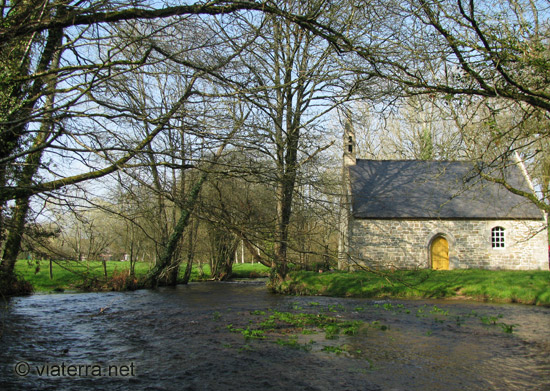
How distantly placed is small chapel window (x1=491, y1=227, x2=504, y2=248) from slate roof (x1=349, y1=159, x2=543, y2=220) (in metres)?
0.84

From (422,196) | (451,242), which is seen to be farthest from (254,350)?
(422,196)

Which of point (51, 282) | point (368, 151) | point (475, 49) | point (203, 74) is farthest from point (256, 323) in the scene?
point (368, 151)

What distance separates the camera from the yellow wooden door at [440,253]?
23.1 m

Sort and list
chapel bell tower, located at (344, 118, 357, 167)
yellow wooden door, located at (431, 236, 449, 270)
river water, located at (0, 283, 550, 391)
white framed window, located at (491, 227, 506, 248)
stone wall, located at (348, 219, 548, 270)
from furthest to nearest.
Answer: chapel bell tower, located at (344, 118, 357, 167), yellow wooden door, located at (431, 236, 449, 270), white framed window, located at (491, 227, 506, 248), stone wall, located at (348, 219, 548, 270), river water, located at (0, 283, 550, 391)

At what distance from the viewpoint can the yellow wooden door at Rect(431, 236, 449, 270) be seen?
23.1 m

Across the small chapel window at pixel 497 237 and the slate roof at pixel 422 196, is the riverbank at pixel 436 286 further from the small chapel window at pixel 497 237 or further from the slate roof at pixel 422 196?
the slate roof at pixel 422 196

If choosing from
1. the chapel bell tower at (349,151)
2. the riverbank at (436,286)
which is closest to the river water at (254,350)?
the riverbank at (436,286)

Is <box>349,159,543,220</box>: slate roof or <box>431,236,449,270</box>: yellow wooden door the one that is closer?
<box>349,159,543,220</box>: slate roof

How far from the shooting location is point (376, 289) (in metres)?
16.6

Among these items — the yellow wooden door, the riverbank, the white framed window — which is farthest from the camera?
the yellow wooden door

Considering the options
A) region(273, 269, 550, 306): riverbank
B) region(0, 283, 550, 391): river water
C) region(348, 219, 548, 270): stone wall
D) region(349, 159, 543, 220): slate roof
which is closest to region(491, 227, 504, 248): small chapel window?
region(348, 219, 548, 270): stone wall

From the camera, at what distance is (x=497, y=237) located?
22797 mm

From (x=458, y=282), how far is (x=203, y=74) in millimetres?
14625

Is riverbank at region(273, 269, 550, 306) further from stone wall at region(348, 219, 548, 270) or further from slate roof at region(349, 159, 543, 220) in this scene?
slate roof at region(349, 159, 543, 220)
